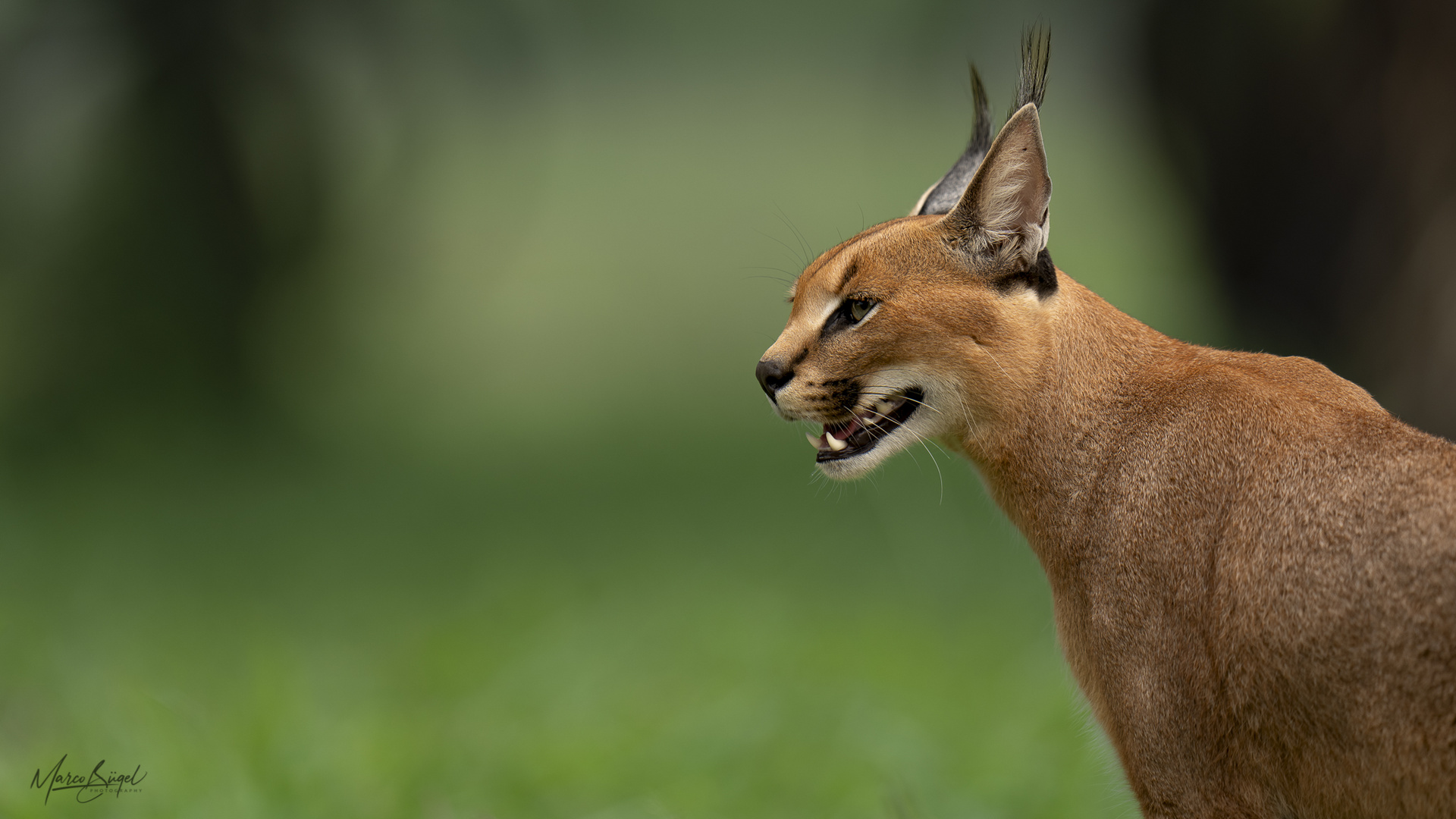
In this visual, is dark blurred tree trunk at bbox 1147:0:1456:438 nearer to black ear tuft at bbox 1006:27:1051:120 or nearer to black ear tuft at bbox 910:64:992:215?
black ear tuft at bbox 910:64:992:215

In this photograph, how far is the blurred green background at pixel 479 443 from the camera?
510cm

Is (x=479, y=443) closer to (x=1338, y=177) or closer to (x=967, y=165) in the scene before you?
(x=1338, y=177)

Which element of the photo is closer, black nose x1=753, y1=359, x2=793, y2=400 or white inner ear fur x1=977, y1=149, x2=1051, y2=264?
white inner ear fur x1=977, y1=149, x2=1051, y2=264

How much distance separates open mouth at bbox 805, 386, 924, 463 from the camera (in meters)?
3.53

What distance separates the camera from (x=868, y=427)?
354 cm

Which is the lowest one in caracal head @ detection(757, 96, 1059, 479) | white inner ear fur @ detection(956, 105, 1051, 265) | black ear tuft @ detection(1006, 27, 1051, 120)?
caracal head @ detection(757, 96, 1059, 479)

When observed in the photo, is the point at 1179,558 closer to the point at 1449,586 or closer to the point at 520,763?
the point at 1449,586

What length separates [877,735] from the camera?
16.8ft

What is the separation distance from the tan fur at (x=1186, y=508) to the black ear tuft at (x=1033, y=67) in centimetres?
31

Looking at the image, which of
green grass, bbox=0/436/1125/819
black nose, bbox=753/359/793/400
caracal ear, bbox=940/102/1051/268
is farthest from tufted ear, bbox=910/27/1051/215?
green grass, bbox=0/436/1125/819

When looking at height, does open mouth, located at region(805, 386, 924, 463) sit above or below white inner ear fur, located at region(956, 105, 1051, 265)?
below

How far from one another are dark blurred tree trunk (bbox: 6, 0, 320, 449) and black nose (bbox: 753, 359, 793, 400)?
706 cm

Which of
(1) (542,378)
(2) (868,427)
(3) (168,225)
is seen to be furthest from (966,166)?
(1) (542,378)

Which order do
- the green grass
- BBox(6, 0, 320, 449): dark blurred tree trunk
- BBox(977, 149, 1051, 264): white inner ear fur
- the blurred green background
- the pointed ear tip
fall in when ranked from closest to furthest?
1. the pointed ear tip
2. BBox(977, 149, 1051, 264): white inner ear fur
3. the green grass
4. the blurred green background
5. BBox(6, 0, 320, 449): dark blurred tree trunk
